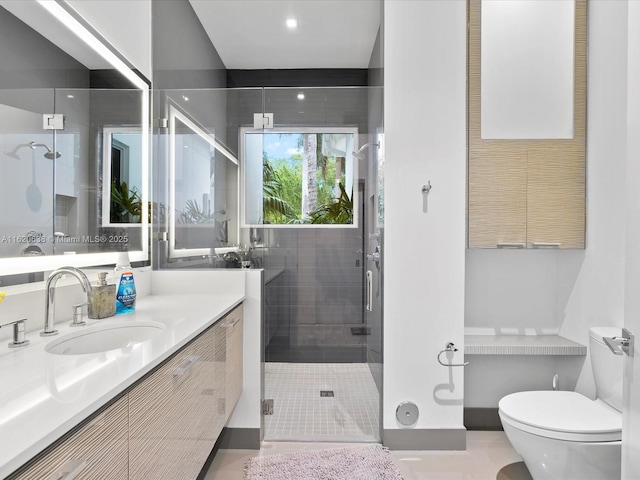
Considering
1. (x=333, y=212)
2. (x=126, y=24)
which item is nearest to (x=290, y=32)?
(x=126, y=24)

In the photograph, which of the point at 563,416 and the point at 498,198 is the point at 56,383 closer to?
the point at 563,416

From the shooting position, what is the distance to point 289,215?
7.60ft

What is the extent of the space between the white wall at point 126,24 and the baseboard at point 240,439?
208 centimetres

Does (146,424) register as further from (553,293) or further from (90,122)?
(553,293)

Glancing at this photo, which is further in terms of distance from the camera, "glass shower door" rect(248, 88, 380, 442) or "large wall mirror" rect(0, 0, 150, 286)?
"glass shower door" rect(248, 88, 380, 442)

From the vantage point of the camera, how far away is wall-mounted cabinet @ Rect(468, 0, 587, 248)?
2.23 m

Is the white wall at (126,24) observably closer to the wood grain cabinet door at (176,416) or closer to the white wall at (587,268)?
the wood grain cabinet door at (176,416)

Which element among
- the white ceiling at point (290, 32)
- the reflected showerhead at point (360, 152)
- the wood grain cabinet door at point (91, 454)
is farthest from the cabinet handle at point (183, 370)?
the white ceiling at point (290, 32)

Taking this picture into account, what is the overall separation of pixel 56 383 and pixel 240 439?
61.7 inches

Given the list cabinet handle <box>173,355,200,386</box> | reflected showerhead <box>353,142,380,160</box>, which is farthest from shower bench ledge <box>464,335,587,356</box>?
cabinet handle <box>173,355,200,386</box>

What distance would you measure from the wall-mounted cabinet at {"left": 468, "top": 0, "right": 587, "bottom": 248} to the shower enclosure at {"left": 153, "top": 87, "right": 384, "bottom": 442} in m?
0.61

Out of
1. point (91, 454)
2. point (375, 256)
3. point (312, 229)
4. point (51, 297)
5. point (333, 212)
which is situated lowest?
point (91, 454)

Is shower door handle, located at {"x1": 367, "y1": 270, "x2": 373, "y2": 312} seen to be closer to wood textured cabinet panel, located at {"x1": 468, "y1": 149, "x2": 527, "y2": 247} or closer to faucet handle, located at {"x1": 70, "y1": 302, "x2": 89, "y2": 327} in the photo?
wood textured cabinet panel, located at {"x1": 468, "y1": 149, "x2": 527, "y2": 247}

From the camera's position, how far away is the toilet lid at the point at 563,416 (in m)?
1.61
